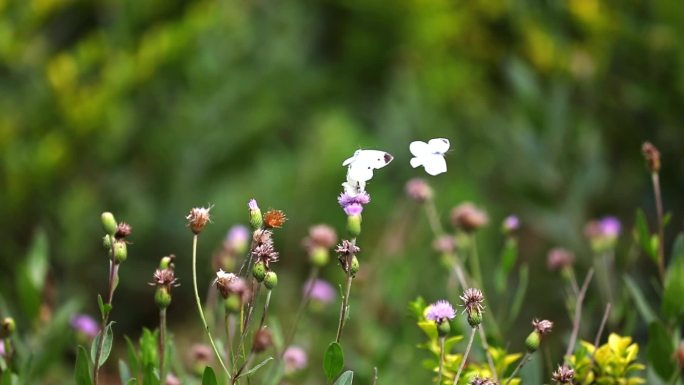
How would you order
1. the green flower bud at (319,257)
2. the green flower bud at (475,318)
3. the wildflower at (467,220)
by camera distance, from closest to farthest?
the green flower bud at (475,318) → the green flower bud at (319,257) → the wildflower at (467,220)

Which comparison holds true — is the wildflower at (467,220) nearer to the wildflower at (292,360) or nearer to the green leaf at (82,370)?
the wildflower at (292,360)

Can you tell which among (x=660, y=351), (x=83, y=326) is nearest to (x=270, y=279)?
(x=660, y=351)

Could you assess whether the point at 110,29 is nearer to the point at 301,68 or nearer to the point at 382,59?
the point at 301,68

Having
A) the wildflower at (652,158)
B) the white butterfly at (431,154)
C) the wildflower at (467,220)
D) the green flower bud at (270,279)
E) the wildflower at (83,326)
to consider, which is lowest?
the wildflower at (83,326)

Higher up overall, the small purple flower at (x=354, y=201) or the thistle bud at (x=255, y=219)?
the small purple flower at (x=354, y=201)

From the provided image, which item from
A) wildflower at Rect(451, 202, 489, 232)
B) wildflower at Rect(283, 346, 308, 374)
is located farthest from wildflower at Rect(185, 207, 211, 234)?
wildflower at Rect(451, 202, 489, 232)

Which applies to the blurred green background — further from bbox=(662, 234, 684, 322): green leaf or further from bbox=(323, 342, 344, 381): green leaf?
bbox=(323, 342, 344, 381): green leaf

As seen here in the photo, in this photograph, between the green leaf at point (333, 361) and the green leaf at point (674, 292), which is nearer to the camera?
the green leaf at point (333, 361)

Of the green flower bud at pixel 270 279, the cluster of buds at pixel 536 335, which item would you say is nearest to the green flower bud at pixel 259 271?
the green flower bud at pixel 270 279

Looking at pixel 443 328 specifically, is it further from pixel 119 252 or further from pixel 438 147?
pixel 119 252
